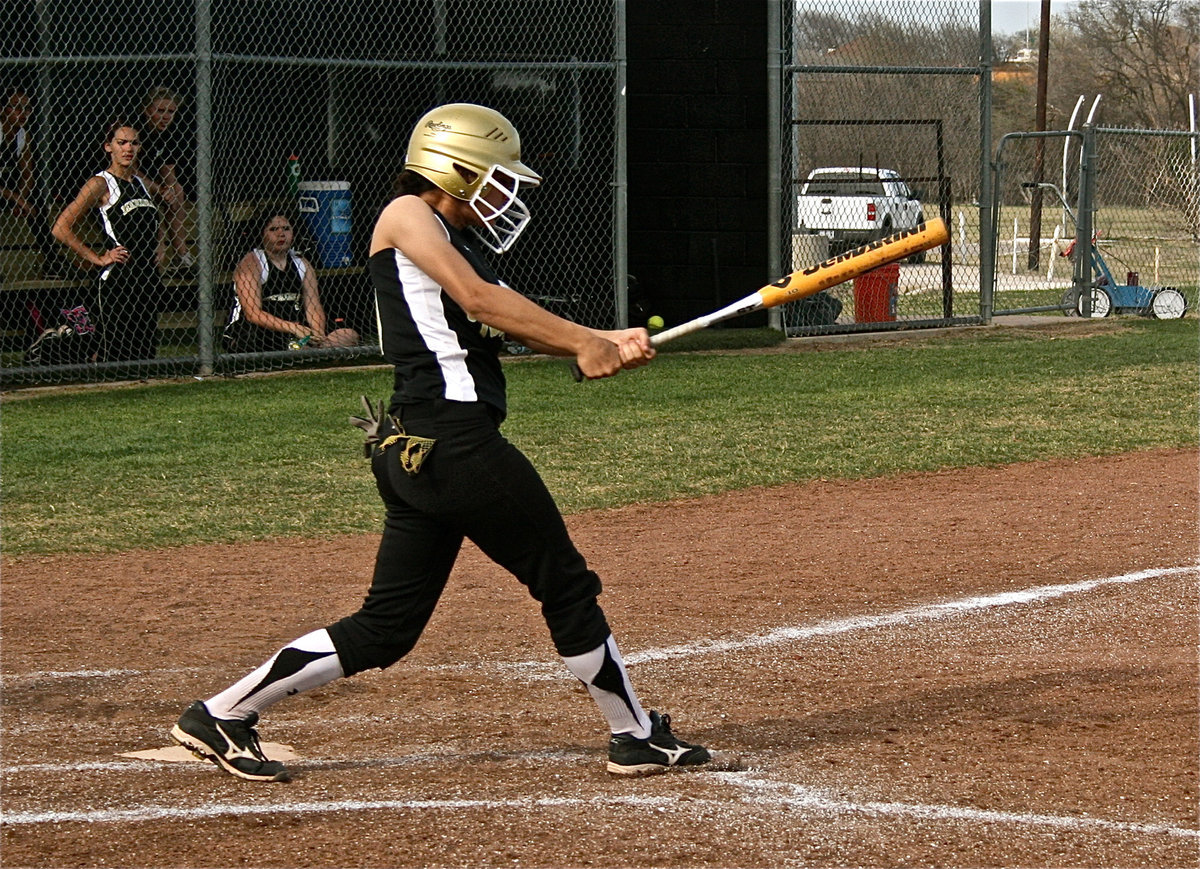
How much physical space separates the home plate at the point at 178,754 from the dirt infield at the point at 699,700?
0.19 feet

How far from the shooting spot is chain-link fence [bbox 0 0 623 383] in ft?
39.2

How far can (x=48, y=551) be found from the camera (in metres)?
7.19

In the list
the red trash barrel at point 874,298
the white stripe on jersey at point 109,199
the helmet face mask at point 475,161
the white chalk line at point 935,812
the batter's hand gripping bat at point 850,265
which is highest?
the white stripe on jersey at point 109,199

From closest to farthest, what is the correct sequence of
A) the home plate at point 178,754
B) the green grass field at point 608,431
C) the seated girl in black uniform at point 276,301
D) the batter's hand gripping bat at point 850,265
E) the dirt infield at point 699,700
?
the dirt infield at point 699,700, the home plate at point 178,754, the batter's hand gripping bat at point 850,265, the green grass field at point 608,431, the seated girl in black uniform at point 276,301

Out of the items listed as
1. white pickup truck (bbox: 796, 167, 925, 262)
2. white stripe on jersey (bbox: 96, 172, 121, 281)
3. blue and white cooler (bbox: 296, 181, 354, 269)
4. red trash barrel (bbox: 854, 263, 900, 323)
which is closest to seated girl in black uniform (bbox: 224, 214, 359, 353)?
blue and white cooler (bbox: 296, 181, 354, 269)

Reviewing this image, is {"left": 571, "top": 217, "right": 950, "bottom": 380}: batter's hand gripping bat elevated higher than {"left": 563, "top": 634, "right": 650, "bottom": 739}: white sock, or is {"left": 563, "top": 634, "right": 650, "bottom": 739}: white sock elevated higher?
{"left": 571, "top": 217, "right": 950, "bottom": 380}: batter's hand gripping bat

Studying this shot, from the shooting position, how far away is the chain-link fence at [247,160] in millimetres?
11953

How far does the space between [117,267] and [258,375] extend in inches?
58.1

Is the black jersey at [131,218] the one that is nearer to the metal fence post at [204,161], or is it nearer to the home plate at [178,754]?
the metal fence post at [204,161]

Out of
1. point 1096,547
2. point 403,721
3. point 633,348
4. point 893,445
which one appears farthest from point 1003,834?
point 893,445

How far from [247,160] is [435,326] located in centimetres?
1032

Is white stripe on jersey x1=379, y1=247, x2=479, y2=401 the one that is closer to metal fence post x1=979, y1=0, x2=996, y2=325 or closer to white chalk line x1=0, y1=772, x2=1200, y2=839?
white chalk line x1=0, y1=772, x2=1200, y2=839

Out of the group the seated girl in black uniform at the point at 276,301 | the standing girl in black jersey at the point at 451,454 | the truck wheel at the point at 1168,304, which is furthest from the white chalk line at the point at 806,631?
the truck wheel at the point at 1168,304

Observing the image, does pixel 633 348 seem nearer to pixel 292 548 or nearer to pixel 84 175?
pixel 292 548
